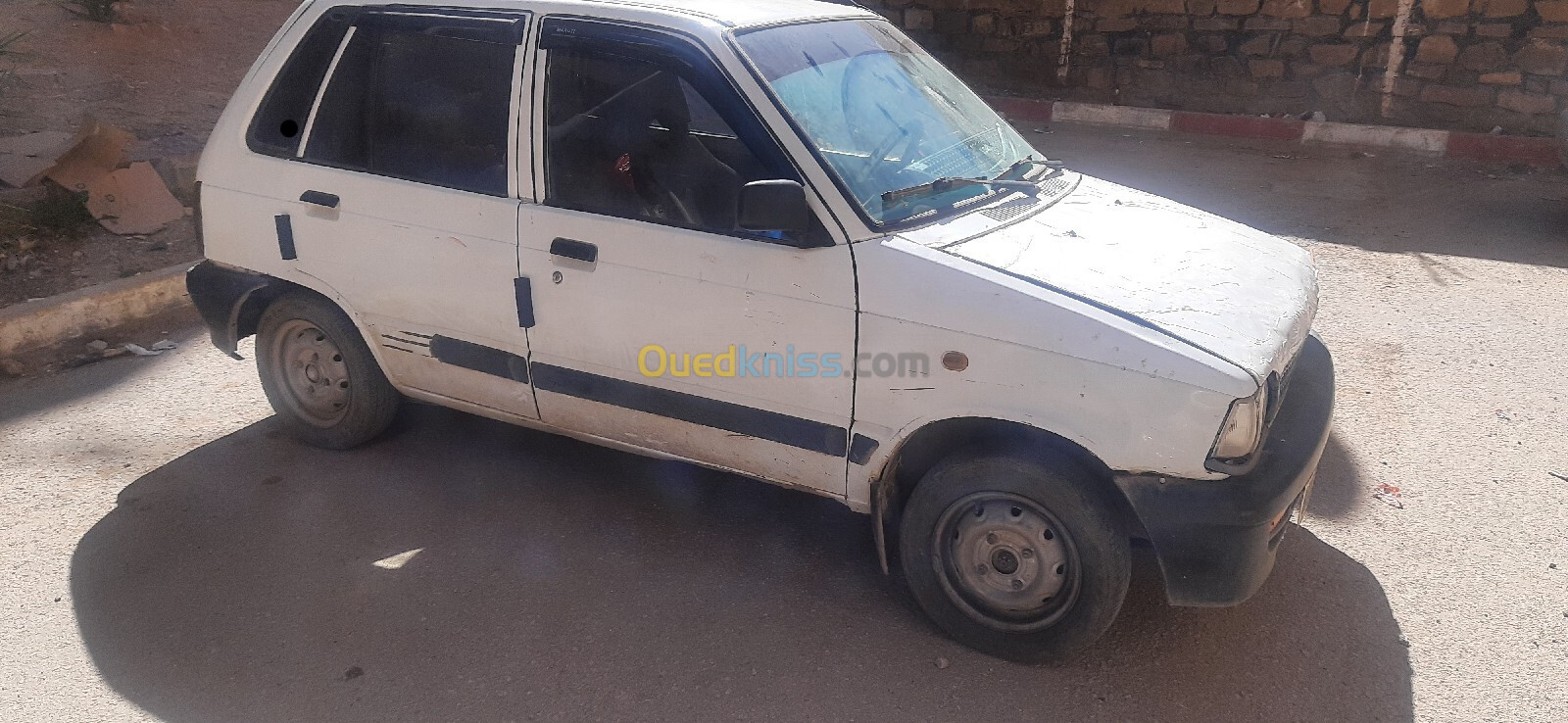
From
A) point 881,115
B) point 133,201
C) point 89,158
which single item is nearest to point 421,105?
point 881,115

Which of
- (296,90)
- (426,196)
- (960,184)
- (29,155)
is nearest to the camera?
(960,184)

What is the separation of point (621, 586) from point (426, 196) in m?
1.45

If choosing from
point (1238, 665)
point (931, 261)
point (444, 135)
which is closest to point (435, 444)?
point (444, 135)

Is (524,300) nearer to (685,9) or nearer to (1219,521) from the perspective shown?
(685,9)

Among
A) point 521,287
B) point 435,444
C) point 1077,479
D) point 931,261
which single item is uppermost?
point 931,261

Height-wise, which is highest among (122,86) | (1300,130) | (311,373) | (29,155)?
(122,86)

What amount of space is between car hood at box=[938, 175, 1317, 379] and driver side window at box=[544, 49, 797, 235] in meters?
0.85

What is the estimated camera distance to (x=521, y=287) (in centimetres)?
349

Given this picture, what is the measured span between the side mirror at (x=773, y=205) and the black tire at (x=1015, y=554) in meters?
0.80

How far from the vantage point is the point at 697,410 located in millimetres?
3334

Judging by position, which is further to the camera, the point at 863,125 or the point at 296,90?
the point at 296,90

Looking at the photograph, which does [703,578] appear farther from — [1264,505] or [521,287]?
[1264,505]

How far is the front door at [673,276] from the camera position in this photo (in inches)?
121

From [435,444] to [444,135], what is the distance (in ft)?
4.46
